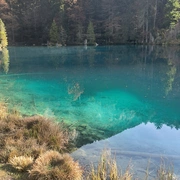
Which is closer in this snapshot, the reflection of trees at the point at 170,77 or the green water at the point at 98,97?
the green water at the point at 98,97

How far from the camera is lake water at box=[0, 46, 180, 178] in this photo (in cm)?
687

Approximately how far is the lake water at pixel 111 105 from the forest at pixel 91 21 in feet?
103

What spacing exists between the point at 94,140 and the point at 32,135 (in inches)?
79.4

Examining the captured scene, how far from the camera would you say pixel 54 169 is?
4445 mm

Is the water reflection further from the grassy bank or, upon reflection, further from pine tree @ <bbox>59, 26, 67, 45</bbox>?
pine tree @ <bbox>59, 26, 67, 45</bbox>

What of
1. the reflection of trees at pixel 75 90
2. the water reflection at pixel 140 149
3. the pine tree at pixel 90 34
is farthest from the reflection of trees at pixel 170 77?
the pine tree at pixel 90 34

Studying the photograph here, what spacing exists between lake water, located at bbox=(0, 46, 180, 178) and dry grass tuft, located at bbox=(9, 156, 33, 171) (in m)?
1.38

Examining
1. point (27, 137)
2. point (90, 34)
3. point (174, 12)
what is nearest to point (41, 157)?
point (27, 137)

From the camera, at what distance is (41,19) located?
5900cm

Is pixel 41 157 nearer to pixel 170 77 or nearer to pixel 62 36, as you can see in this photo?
pixel 170 77

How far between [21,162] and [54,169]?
0.81 m

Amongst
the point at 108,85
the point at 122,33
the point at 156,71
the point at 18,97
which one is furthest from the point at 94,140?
the point at 122,33

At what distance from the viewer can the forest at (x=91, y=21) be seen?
48406 mm

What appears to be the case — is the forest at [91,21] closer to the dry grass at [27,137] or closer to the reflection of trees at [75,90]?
the reflection of trees at [75,90]
